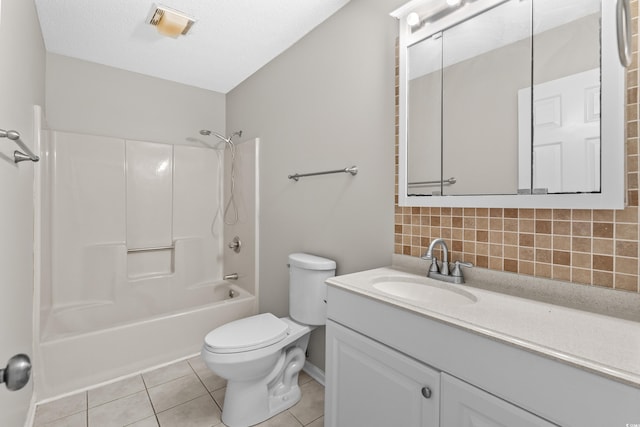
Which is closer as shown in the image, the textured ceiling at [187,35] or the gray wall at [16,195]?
the gray wall at [16,195]

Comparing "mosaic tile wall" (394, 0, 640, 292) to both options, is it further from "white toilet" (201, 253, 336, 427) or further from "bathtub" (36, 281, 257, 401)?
"bathtub" (36, 281, 257, 401)

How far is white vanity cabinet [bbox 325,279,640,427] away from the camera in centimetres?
65

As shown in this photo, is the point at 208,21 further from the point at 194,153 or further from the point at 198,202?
the point at 198,202

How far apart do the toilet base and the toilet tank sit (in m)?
0.22

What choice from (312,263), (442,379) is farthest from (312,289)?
(442,379)

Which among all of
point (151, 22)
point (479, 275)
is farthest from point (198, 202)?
point (479, 275)

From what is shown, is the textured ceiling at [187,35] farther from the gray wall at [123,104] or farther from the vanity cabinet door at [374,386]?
the vanity cabinet door at [374,386]

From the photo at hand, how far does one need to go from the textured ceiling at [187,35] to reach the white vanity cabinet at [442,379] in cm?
166

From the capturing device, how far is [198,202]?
298 centimetres

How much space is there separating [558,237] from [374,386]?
829 mm

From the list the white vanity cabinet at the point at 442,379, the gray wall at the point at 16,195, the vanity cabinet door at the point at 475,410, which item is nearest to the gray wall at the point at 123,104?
the gray wall at the point at 16,195

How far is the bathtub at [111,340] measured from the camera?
1.84 metres

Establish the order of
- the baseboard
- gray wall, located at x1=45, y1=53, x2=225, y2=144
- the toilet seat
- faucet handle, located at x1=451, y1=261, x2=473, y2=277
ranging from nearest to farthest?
faucet handle, located at x1=451, y1=261, x2=473, y2=277 → the toilet seat → the baseboard → gray wall, located at x1=45, y1=53, x2=225, y2=144

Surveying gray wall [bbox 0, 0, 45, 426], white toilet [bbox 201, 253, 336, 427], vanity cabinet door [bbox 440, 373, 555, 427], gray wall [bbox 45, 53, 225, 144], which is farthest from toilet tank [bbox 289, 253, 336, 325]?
gray wall [bbox 45, 53, 225, 144]
